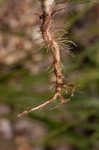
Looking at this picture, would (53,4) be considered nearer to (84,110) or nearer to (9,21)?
(84,110)

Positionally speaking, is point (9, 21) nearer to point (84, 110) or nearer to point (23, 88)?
point (23, 88)

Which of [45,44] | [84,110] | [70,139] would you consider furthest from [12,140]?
[45,44]

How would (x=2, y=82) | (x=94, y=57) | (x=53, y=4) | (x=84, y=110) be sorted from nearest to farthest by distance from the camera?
(x=53, y=4), (x=84, y=110), (x=2, y=82), (x=94, y=57)

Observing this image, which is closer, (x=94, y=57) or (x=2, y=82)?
(x=2, y=82)

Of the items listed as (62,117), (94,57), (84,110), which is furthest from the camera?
(62,117)

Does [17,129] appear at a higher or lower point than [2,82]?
lower

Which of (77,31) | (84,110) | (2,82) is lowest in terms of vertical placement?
(84,110)

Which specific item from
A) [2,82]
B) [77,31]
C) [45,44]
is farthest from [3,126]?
[45,44]
